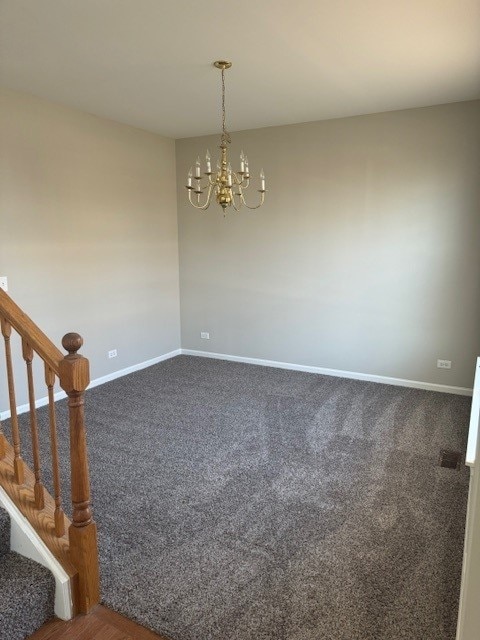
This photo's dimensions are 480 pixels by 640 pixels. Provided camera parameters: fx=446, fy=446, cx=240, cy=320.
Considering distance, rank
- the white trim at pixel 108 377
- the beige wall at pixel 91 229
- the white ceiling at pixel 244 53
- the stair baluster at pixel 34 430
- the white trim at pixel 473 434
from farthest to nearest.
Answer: the white trim at pixel 108 377, the beige wall at pixel 91 229, the white ceiling at pixel 244 53, the stair baluster at pixel 34 430, the white trim at pixel 473 434

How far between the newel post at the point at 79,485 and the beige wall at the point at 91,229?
2473 millimetres

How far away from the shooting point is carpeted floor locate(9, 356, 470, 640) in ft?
6.29

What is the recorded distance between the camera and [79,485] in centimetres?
183

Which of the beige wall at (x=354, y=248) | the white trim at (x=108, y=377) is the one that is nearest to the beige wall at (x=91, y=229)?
the white trim at (x=108, y=377)

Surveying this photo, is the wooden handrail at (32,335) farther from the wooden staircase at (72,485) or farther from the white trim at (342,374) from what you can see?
Result: the white trim at (342,374)

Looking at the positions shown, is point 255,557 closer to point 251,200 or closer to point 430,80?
point 430,80

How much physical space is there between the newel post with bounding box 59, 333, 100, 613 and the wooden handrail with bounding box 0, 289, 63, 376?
0.07 m

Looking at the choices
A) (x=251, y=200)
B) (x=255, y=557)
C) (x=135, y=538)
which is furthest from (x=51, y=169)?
(x=255, y=557)

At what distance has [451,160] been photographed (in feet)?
14.0

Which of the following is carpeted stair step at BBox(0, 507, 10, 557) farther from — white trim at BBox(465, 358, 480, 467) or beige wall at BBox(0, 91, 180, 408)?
beige wall at BBox(0, 91, 180, 408)

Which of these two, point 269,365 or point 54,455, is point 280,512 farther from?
point 269,365

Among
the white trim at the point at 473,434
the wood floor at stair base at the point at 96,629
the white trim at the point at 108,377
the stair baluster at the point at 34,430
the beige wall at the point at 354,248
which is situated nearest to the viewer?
the white trim at the point at 473,434

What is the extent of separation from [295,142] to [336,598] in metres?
4.41

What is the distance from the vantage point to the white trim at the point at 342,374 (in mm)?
4624
